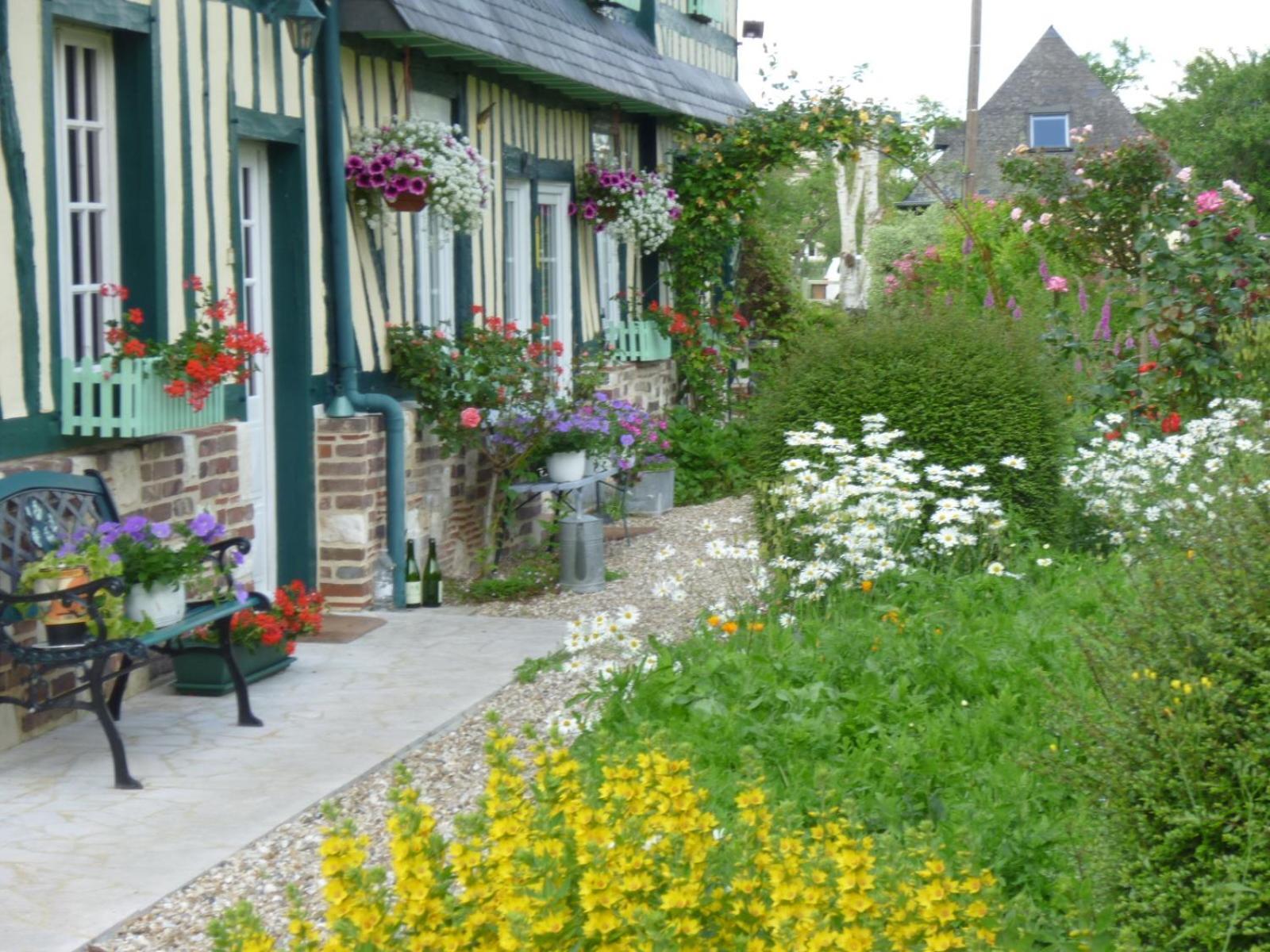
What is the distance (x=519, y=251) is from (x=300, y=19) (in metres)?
3.21

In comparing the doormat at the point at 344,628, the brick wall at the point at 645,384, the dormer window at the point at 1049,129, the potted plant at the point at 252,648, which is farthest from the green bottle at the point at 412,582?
the dormer window at the point at 1049,129

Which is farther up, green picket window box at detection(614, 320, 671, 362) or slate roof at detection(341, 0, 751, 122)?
slate roof at detection(341, 0, 751, 122)

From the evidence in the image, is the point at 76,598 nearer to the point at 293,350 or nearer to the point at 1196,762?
the point at 293,350

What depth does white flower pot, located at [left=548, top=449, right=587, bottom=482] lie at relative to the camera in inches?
379

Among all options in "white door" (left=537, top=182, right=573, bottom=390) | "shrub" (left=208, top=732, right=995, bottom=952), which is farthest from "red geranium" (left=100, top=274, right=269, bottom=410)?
"white door" (left=537, top=182, right=573, bottom=390)

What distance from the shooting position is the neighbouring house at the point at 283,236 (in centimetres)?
606

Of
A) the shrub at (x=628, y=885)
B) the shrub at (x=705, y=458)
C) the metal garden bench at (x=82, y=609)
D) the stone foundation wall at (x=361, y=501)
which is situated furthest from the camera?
the shrub at (x=705, y=458)

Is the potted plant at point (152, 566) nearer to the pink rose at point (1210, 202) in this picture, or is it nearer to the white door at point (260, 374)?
the white door at point (260, 374)

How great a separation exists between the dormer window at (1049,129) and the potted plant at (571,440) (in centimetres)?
3418

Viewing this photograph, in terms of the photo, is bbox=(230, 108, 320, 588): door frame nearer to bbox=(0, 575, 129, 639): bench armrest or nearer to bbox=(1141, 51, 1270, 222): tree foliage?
bbox=(0, 575, 129, 639): bench armrest

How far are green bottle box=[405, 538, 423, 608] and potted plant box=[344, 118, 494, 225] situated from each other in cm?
169

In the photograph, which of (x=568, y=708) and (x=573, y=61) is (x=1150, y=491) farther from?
(x=573, y=61)

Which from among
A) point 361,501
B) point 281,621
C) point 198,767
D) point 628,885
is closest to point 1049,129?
point 361,501

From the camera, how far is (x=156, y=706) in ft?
21.2
